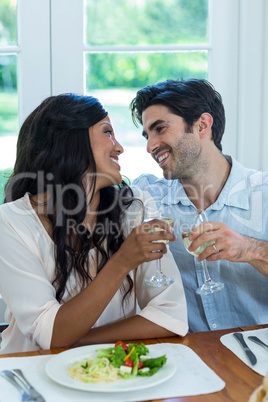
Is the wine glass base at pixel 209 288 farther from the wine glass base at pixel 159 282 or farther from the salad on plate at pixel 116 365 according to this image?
the salad on plate at pixel 116 365

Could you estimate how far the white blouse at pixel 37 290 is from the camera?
1690mm

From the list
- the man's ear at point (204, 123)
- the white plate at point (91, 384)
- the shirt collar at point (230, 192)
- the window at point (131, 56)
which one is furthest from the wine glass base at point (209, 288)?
the window at point (131, 56)

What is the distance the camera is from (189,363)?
56.1 inches

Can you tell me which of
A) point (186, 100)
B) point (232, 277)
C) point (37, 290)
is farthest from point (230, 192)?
point (37, 290)

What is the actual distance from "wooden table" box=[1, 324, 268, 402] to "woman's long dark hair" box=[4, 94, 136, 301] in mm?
408

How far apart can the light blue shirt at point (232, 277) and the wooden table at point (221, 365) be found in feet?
1.83

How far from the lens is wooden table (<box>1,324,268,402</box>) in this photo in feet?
4.11

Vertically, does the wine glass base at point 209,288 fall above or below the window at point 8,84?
below

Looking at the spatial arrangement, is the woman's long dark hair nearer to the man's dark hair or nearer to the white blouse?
the white blouse

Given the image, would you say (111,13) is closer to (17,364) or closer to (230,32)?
(230,32)

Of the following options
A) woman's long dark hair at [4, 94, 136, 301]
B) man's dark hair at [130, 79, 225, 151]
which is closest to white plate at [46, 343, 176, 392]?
woman's long dark hair at [4, 94, 136, 301]

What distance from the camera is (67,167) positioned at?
198 cm

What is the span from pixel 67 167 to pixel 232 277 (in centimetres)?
85

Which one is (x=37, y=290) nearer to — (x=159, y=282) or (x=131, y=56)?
(x=159, y=282)
